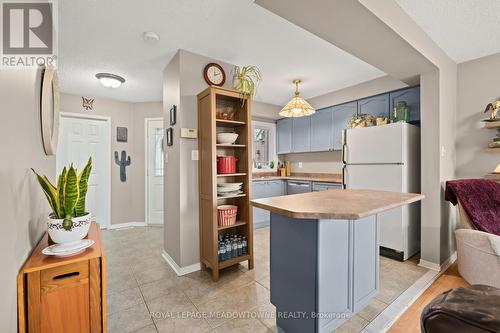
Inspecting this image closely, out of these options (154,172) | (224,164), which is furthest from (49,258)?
(154,172)

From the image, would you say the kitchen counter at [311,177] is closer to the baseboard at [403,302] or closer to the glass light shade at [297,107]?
the glass light shade at [297,107]

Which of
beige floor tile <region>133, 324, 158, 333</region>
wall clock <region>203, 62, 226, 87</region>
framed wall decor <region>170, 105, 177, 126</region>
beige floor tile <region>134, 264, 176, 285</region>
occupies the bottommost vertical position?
beige floor tile <region>134, 264, 176, 285</region>

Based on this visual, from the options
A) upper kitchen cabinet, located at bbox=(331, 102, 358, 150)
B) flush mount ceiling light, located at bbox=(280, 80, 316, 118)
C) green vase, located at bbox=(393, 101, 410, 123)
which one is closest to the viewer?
green vase, located at bbox=(393, 101, 410, 123)

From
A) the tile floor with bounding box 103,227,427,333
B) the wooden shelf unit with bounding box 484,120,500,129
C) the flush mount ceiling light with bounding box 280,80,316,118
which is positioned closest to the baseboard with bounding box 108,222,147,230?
the tile floor with bounding box 103,227,427,333

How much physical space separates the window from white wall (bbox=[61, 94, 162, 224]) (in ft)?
6.89

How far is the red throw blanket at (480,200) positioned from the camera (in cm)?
208

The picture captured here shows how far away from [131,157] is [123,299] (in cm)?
307

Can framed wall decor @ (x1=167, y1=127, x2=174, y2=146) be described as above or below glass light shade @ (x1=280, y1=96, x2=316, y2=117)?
below

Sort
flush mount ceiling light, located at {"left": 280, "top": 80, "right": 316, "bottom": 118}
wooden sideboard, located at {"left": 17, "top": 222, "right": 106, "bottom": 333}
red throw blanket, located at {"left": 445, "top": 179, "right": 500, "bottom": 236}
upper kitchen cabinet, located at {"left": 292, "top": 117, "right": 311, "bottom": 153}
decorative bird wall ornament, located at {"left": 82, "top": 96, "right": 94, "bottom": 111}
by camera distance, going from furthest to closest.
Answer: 1. upper kitchen cabinet, located at {"left": 292, "top": 117, "right": 311, "bottom": 153}
2. decorative bird wall ornament, located at {"left": 82, "top": 96, "right": 94, "bottom": 111}
3. flush mount ceiling light, located at {"left": 280, "top": 80, "right": 316, "bottom": 118}
4. red throw blanket, located at {"left": 445, "top": 179, "right": 500, "bottom": 236}
5. wooden sideboard, located at {"left": 17, "top": 222, "right": 106, "bottom": 333}

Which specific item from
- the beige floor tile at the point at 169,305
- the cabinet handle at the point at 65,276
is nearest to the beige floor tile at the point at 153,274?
the beige floor tile at the point at 169,305

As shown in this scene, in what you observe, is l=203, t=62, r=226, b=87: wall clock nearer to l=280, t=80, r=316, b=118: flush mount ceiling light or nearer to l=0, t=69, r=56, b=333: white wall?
l=280, t=80, r=316, b=118: flush mount ceiling light

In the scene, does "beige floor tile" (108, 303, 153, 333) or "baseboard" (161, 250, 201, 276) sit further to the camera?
"baseboard" (161, 250, 201, 276)

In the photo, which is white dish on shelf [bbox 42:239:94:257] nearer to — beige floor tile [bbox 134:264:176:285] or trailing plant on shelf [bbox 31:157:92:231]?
trailing plant on shelf [bbox 31:157:92:231]

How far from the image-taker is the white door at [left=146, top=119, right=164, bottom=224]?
4418 millimetres
